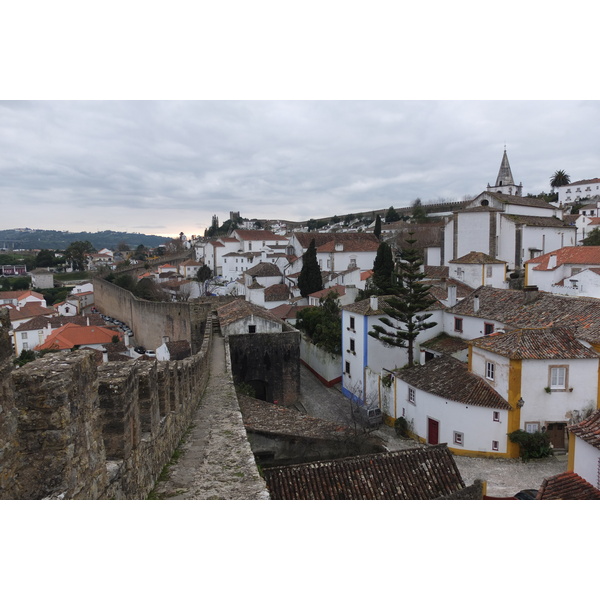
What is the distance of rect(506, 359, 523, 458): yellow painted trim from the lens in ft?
37.8

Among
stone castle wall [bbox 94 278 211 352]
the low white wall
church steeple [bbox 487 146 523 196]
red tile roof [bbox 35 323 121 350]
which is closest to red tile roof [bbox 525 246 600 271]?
the low white wall

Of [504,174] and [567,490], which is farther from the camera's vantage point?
[504,174]

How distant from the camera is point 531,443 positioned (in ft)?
37.7

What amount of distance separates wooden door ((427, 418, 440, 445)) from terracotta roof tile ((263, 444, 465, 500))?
18.3 ft

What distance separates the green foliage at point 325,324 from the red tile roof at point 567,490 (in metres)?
14.2

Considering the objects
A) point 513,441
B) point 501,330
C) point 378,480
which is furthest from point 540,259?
point 378,480

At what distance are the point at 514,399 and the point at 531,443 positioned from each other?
45.5 inches

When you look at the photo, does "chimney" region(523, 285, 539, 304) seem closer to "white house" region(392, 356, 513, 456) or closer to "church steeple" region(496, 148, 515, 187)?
"white house" region(392, 356, 513, 456)

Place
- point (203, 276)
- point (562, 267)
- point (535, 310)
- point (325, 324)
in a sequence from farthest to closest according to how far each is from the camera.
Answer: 1. point (203, 276)
2. point (562, 267)
3. point (325, 324)
4. point (535, 310)

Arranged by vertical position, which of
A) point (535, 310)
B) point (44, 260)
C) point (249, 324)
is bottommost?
point (249, 324)

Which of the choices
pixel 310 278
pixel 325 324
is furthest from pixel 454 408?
pixel 310 278

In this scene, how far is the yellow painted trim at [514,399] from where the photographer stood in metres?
11.5

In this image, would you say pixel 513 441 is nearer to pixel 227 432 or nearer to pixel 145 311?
pixel 227 432

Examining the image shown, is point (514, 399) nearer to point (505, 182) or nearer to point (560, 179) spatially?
point (505, 182)
